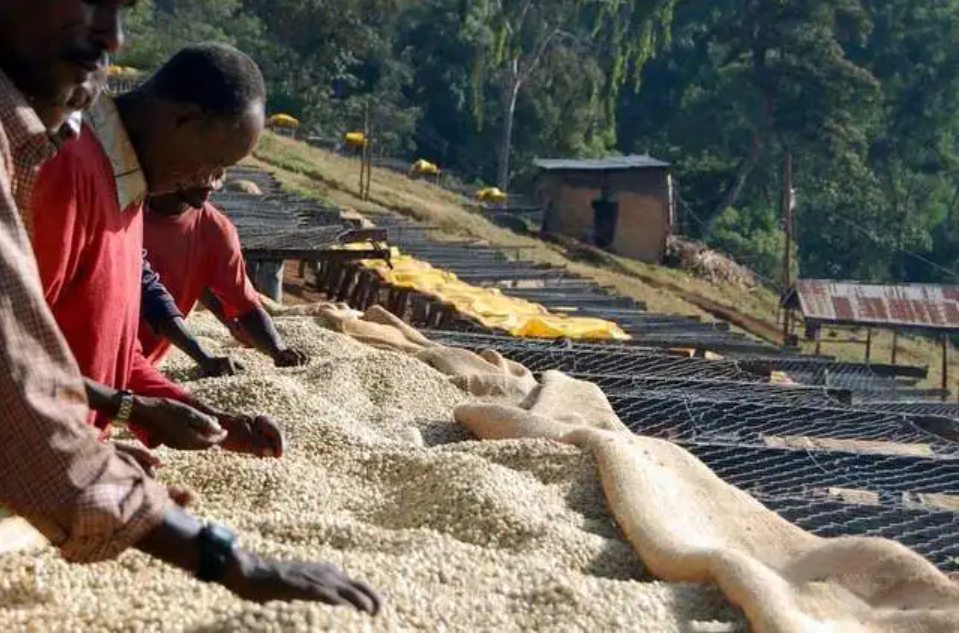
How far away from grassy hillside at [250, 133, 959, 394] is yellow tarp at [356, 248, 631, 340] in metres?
10.4

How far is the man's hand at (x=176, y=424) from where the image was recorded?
7.54 feet

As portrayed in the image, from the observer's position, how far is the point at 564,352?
22.3 ft

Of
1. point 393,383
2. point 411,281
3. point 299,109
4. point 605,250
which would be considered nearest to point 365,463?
point 393,383

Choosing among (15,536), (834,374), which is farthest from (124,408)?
(834,374)

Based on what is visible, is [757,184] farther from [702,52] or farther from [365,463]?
[365,463]

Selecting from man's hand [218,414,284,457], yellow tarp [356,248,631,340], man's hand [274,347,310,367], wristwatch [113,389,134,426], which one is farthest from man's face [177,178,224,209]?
yellow tarp [356,248,631,340]

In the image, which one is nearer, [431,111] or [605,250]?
[605,250]

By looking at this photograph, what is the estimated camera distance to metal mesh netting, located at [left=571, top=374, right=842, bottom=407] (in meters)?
5.82

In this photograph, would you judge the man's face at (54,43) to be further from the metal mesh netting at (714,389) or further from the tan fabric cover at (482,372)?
the metal mesh netting at (714,389)

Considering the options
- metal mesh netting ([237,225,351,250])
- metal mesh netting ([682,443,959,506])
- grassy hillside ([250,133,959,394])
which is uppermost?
metal mesh netting ([682,443,959,506])

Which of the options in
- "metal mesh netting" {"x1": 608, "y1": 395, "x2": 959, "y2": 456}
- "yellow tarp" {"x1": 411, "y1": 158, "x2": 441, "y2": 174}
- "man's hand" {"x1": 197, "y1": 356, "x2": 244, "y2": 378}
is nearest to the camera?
"man's hand" {"x1": 197, "y1": 356, "x2": 244, "y2": 378}

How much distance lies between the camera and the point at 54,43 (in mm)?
1902

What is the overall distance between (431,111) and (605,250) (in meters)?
10.1

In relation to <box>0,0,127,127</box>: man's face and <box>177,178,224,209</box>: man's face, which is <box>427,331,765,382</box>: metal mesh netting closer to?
<box>177,178,224,209</box>: man's face
